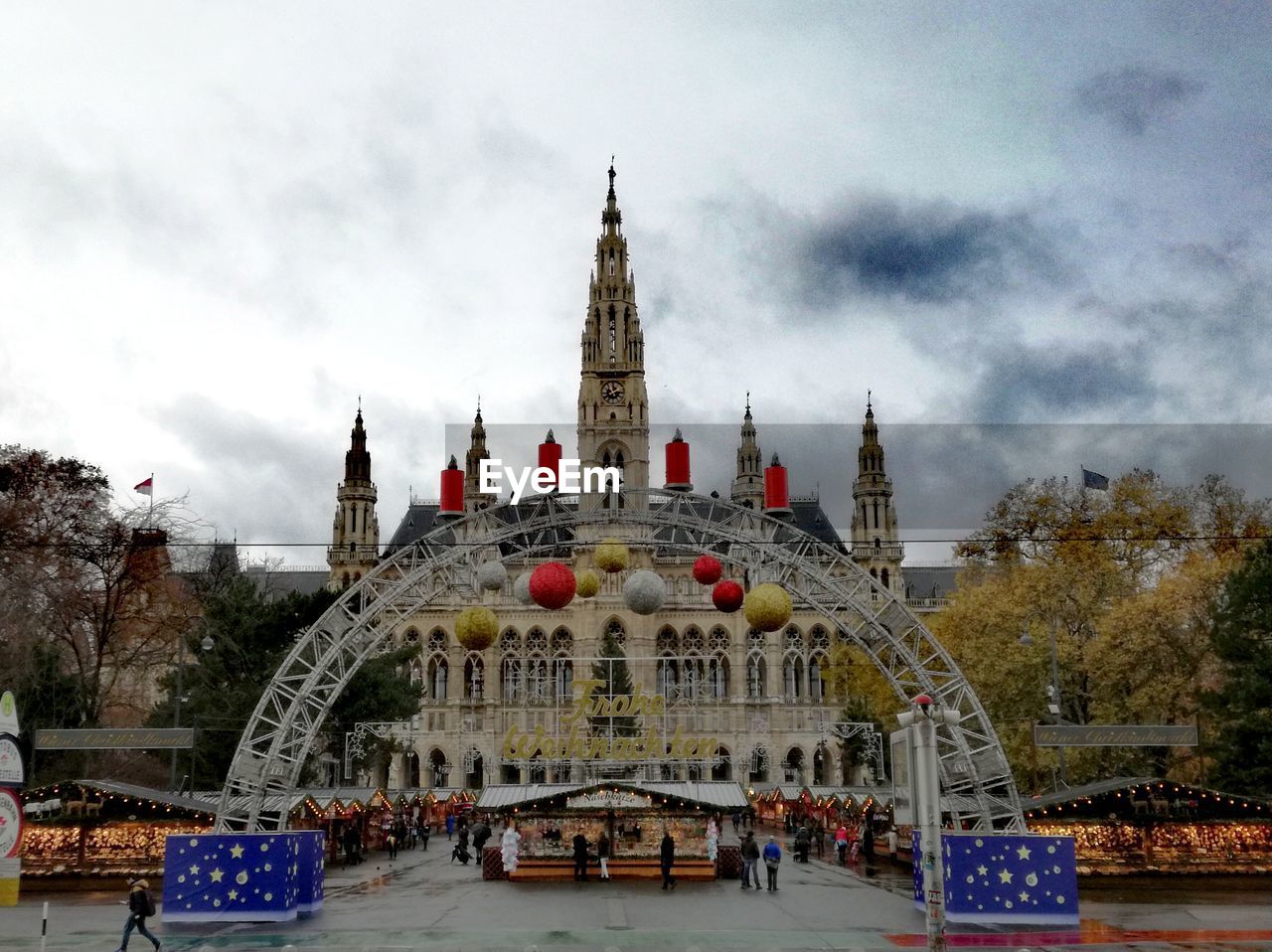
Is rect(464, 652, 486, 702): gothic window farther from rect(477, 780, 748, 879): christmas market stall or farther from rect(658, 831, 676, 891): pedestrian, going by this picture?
rect(658, 831, 676, 891): pedestrian

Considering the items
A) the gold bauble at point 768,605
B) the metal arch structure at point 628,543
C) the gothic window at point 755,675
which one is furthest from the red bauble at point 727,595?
the gothic window at point 755,675

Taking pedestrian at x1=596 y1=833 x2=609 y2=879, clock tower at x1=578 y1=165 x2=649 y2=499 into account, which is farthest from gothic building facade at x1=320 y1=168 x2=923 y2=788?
pedestrian at x1=596 y1=833 x2=609 y2=879

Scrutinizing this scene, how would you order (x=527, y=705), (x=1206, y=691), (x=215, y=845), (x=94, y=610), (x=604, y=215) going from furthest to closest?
(x=604, y=215) < (x=527, y=705) < (x=94, y=610) < (x=1206, y=691) < (x=215, y=845)

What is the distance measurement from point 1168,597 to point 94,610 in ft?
121

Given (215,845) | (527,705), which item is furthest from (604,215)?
(215,845)

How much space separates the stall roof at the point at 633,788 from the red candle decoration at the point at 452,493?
7.92 m

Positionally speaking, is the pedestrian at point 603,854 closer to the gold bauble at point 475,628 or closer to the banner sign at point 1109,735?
the gold bauble at point 475,628

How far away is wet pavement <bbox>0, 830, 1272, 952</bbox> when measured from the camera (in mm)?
18297

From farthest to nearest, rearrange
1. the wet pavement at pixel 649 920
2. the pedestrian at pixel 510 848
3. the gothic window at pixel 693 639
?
1. the gothic window at pixel 693 639
2. the pedestrian at pixel 510 848
3. the wet pavement at pixel 649 920

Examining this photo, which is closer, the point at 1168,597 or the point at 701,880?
the point at 701,880

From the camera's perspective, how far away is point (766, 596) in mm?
25188

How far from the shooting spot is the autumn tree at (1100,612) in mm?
38406

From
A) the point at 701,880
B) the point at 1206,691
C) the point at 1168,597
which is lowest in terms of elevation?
the point at 701,880

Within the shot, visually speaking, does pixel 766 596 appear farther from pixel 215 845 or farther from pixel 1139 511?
pixel 1139 511
